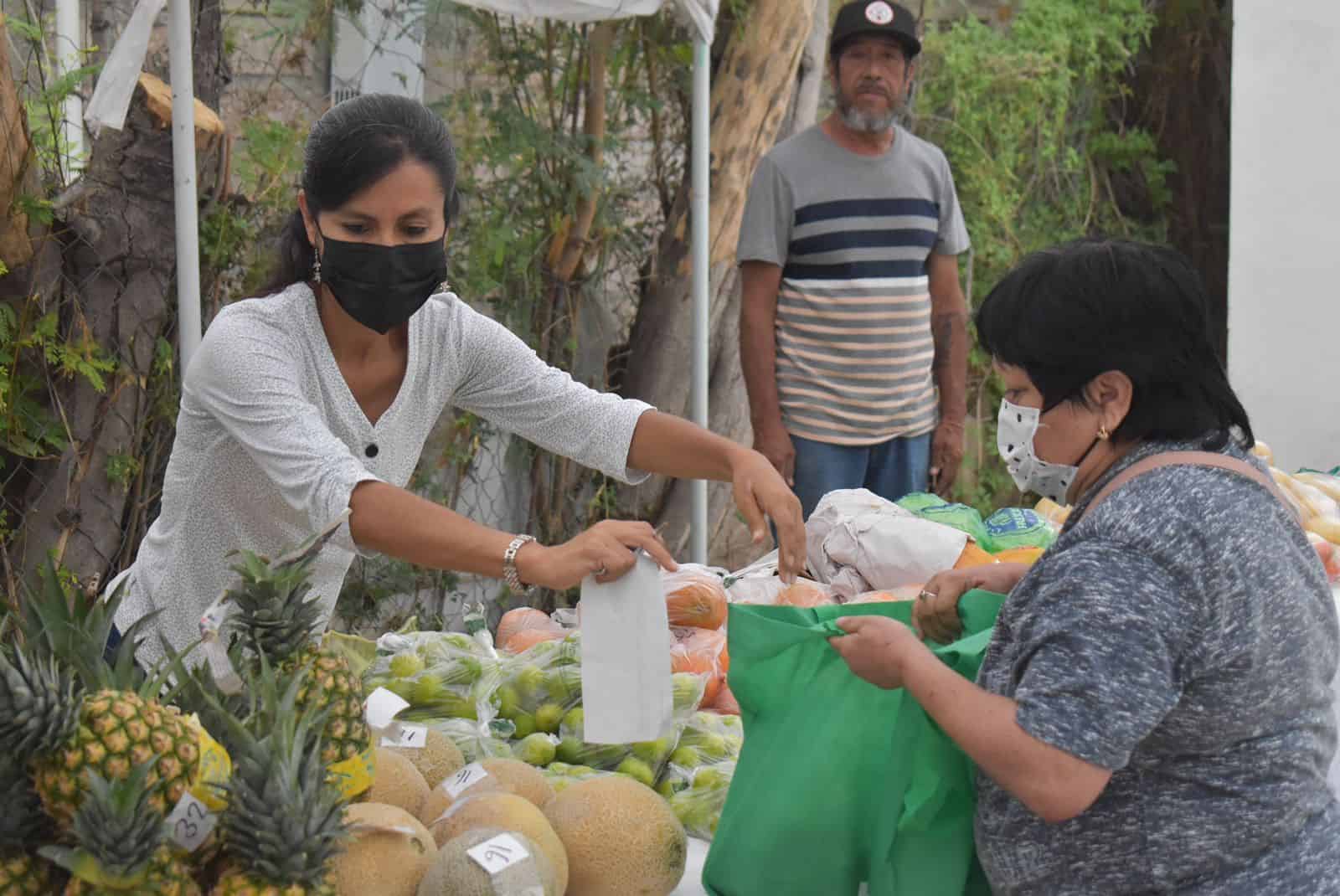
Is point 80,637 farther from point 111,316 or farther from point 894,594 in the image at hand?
point 111,316

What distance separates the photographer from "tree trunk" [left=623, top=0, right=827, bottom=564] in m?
5.83

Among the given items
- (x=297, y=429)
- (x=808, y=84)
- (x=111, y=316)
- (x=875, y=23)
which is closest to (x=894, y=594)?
(x=297, y=429)

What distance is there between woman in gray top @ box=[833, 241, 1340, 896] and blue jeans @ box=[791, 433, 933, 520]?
9.07 feet

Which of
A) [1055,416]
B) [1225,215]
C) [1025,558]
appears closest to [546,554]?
[1055,416]

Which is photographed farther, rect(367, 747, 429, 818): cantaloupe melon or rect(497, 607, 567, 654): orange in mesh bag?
rect(497, 607, 567, 654): orange in mesh bag

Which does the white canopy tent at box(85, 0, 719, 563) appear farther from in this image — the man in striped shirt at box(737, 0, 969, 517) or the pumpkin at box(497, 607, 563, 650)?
the pumpkin at box(497, 607, 563, 650)

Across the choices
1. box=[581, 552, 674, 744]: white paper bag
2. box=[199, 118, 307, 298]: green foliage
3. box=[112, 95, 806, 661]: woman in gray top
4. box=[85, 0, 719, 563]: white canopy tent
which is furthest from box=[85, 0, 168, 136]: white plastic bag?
box=[581, 552, 674, 744]: white paper bag

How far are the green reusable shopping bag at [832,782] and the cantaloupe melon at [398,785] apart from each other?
45 centimetres

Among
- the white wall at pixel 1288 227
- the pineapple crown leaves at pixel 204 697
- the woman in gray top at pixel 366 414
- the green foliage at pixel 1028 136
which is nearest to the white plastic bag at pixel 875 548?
the woman in gray top at pixel 366 414

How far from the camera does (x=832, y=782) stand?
2.18m

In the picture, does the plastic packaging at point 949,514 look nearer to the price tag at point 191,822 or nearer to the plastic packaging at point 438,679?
the plastic packaging at point 438,679

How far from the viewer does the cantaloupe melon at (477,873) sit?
71.3 inches

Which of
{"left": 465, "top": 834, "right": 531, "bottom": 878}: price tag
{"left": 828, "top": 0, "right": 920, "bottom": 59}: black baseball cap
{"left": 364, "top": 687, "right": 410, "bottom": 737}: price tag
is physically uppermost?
{"left": 828, "top": 0, "right": 920, "bottom": 59}: black baseball cap

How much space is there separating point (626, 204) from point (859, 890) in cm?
410
